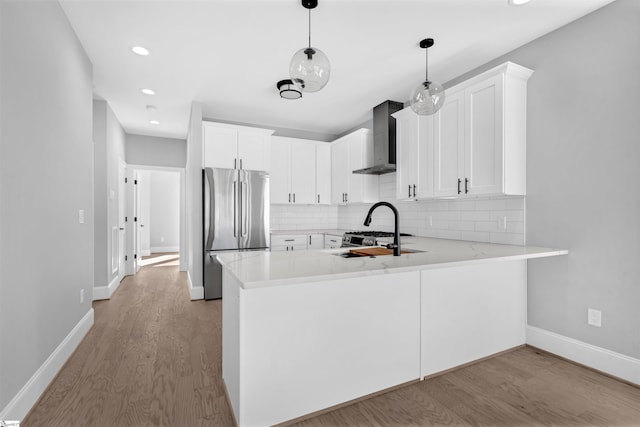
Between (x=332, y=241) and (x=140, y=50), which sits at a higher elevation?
(x=140, y=50)

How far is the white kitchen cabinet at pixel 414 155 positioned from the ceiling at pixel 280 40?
0.49m

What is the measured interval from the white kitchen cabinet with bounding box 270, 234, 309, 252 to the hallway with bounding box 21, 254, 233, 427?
4.03ft

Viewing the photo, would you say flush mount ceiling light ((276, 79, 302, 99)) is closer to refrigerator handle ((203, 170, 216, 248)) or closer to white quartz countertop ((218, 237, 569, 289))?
refrigerator handle ((203, 170, 216, 248))

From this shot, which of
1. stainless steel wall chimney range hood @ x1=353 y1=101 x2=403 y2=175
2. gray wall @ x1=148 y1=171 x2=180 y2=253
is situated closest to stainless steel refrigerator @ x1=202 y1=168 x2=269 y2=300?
stainless steel wall chimney range hood @ x1=353 y1=101 x2=403 y2=175

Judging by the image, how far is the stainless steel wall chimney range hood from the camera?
3900mm

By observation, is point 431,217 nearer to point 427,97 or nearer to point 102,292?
point 427,97

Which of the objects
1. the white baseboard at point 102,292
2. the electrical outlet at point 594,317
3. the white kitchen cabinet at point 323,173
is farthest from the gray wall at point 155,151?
the electrical outlet at point 594,317

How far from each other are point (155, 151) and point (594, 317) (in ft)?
21.5

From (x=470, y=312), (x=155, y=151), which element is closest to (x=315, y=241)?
(x=470, y=312)

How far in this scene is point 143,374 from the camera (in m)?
2.19

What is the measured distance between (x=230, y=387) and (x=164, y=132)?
16.8 feet

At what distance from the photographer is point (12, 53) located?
1666mm

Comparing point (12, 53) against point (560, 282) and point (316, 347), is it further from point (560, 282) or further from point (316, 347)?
point (560, 282)

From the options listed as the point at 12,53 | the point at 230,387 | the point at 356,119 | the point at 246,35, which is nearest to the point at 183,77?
the point at 246,35
